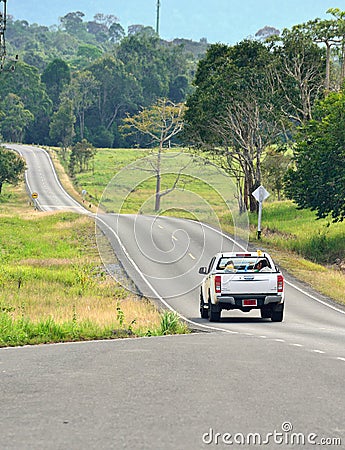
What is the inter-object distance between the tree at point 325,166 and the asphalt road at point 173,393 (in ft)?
94.2

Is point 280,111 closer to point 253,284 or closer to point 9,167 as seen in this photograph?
point 253,284

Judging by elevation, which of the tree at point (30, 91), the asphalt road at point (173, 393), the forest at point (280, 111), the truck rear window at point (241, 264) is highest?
the tree at point (30, 91)

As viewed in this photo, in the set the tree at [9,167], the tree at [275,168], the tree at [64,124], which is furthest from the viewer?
the tree at [64,124]

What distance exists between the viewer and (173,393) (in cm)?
809

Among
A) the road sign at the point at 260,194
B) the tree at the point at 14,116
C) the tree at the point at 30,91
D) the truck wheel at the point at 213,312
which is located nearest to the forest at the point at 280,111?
the road sign at the point at 260,194

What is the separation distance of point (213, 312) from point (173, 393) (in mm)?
12749

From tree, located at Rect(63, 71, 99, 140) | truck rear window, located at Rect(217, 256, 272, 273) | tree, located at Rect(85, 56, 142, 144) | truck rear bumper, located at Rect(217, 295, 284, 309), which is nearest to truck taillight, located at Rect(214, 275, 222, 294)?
truck rear bumper, located at Rect(217, 295, 284, 309)

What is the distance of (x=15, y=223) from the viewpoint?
60.5 metres

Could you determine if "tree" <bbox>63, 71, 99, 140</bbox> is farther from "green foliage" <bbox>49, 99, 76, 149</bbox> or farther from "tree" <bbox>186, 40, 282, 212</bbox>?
"tree" <bbox>186, 40, 282, 212</bbox>

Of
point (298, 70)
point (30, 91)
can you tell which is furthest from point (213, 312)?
point (30, 91)

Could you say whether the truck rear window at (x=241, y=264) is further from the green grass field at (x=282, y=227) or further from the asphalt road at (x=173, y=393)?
the green grass field at (x=282, y=227)

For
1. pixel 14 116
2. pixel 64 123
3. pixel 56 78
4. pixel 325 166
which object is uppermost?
pixel 56 78

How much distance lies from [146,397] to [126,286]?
2308 cm

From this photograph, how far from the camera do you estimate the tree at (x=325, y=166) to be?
1699 inches
